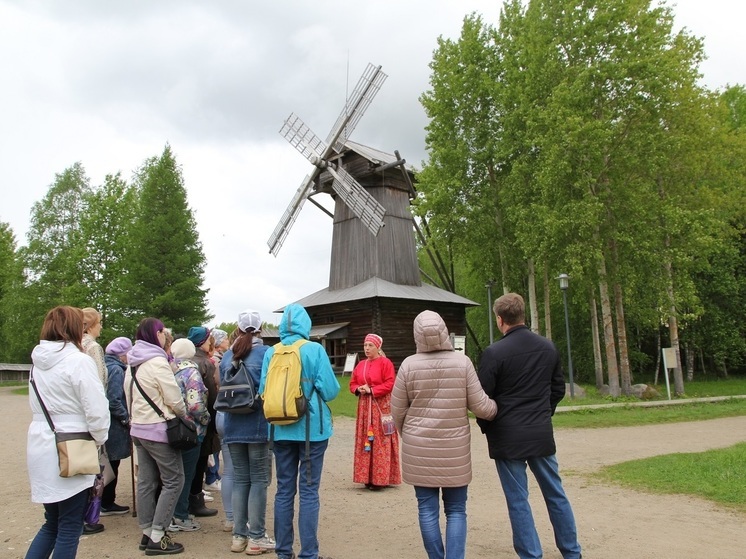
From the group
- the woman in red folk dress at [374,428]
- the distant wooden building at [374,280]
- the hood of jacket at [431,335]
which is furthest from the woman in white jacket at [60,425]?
the distant wooden building at [374,280]

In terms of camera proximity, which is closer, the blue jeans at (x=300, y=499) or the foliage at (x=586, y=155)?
the blue jeans at (x=300, y=499)

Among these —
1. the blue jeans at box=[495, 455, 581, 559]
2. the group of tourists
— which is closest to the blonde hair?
the group of tourists

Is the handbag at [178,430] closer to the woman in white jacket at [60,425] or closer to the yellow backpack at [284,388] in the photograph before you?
the yellow backpack at [284,388]

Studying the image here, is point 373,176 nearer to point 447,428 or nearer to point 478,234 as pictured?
point 478,234

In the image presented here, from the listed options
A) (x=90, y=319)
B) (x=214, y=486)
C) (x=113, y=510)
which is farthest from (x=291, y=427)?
(x=214, y=486)

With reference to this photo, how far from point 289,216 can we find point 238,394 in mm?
24887

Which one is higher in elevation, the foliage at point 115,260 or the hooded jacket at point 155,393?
the foliage at point 115,260

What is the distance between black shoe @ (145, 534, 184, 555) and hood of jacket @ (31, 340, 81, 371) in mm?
2003

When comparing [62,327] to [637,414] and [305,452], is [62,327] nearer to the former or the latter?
[305,452]

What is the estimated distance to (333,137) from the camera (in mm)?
27719

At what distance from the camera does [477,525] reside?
5.65 metres

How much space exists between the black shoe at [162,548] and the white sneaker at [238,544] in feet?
1.44

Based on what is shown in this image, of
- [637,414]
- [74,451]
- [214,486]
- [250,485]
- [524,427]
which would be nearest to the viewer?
[74,451]

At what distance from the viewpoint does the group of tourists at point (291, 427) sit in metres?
3.77
